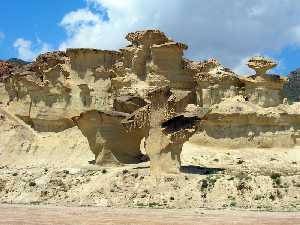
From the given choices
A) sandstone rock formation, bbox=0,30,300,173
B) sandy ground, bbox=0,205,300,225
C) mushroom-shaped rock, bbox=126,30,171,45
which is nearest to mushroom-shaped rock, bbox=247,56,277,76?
sandstone rock formation, bbox=0,30,300,173

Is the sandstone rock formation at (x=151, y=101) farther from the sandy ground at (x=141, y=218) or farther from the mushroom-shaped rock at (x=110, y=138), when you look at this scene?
the sandy ground at (x=141, y=218)

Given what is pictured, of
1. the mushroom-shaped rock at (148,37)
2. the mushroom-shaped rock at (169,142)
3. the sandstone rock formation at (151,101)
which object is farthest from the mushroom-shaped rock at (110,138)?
the mushroom-shaped rock at (148,37)

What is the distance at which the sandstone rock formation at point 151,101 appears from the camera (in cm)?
4519

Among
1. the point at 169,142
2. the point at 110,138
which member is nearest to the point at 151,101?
the point at 169,142

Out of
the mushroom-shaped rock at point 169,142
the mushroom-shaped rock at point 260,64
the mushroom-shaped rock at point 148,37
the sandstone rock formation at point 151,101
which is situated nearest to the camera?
the mushroom-shaped rock at point 169,142

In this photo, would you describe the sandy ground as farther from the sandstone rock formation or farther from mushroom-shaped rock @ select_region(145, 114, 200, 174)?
the sandstone rock formation

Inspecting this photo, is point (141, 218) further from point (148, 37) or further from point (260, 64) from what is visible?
point (148, 37)

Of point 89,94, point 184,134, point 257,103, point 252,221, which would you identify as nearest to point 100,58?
point 89,94

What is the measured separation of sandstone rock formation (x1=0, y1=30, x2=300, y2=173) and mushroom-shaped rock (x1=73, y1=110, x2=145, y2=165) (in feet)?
0.26

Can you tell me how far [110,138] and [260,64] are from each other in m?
15.4

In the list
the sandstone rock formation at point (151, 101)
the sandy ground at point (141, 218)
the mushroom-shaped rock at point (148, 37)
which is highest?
the mushroom-shaped rock at point (148, 37)

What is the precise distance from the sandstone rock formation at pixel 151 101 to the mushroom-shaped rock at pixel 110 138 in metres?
0.08

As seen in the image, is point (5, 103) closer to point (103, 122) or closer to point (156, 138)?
point (103, 122)

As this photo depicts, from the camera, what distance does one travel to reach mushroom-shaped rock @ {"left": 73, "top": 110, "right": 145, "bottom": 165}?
4981 cm
